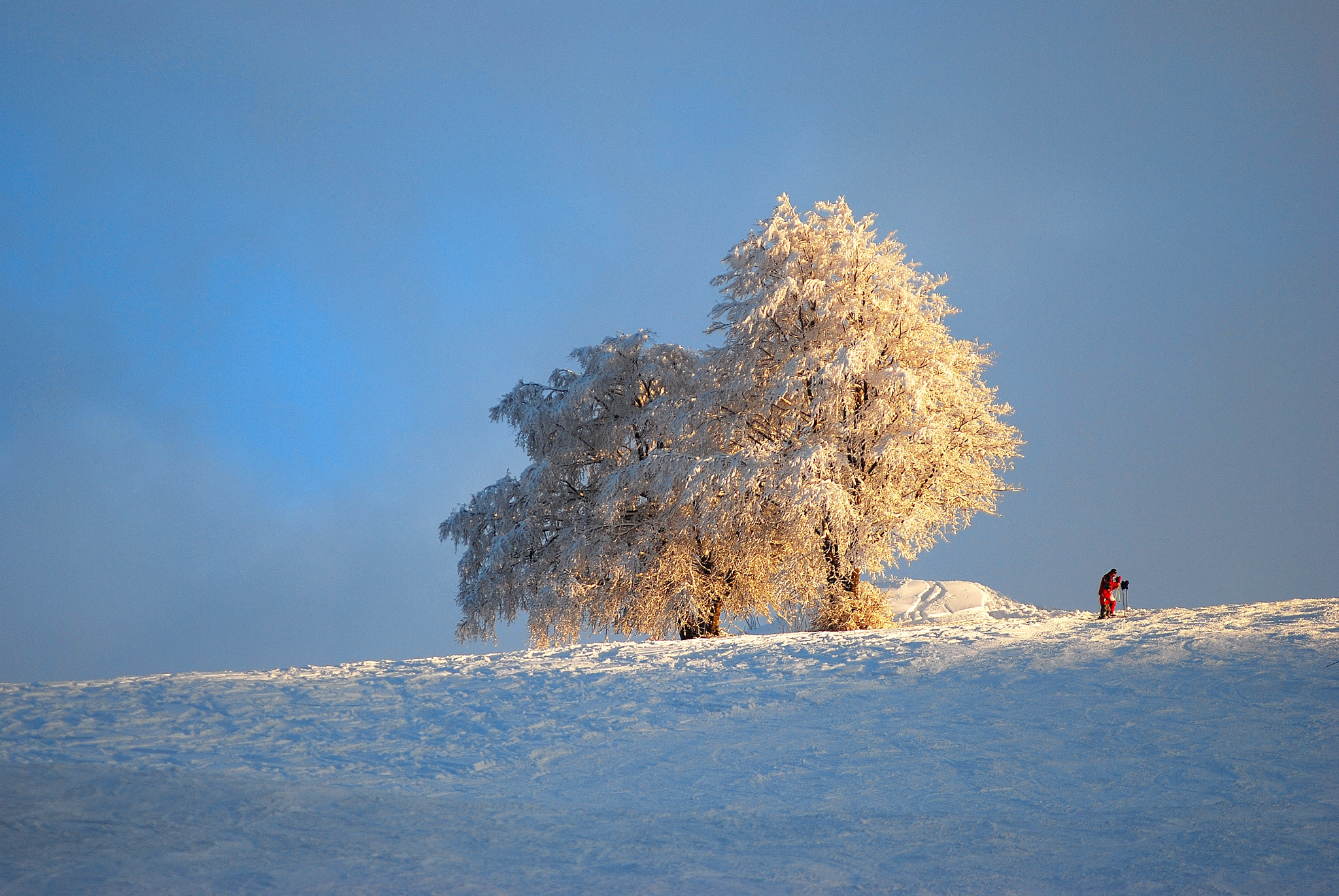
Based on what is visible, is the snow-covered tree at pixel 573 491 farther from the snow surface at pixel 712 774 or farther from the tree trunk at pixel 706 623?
the snow surface at pixel 712 774

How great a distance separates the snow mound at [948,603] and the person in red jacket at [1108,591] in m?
15.0

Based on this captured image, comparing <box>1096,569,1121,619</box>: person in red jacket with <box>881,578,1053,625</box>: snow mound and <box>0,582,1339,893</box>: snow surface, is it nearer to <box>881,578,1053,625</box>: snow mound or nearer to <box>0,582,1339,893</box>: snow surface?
<box>0,582,1339,893</box>: snow surface

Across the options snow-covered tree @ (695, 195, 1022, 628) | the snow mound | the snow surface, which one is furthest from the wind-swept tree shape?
the snow mound

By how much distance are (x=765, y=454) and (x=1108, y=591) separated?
7.11m

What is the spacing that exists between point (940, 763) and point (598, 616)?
1531 centimetres

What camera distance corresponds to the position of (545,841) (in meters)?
6.87

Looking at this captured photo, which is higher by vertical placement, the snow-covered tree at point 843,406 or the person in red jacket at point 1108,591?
the snow-covered tree at point 843,406

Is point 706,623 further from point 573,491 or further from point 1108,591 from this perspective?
point 1108,591

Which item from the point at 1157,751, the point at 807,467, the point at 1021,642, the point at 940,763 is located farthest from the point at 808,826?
the point at 807,467

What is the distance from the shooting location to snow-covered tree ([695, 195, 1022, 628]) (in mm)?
18891

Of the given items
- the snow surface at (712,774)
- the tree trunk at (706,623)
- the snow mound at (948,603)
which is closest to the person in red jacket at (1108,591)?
the snow surface at (712,774)

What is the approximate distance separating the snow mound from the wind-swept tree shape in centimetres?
1126

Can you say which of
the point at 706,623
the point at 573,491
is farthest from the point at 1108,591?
the point at 573,491

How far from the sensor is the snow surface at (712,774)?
20.8 feet
